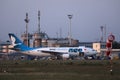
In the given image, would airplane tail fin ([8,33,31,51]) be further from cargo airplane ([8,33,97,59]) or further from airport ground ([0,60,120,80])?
airport ground ([0,60,120,80])

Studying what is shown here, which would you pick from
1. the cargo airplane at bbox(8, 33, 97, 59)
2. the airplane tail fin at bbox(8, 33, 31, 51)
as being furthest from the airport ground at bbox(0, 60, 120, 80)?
the airplane tail fin at bbox(8, 33, 31, 51)

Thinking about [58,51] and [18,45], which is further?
[18,45]

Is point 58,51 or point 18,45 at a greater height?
point 18,45

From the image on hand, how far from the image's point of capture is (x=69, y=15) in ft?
421

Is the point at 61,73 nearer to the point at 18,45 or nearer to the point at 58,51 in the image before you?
the point at 58,51

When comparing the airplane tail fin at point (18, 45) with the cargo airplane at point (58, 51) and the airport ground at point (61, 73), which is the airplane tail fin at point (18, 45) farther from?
the airport ground at point (61, 73)

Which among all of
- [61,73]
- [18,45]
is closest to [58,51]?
[18,45]

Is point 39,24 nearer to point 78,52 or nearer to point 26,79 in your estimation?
point 78,52

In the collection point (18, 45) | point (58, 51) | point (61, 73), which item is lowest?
point (61, 73)

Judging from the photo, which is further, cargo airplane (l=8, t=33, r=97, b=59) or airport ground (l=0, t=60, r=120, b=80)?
cargo airplane (l=8, t=33, r=97, b=59)

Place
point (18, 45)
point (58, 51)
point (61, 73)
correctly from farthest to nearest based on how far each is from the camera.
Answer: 1. point (18, 45)
2. point (58, 51)
3. point (61, 73)

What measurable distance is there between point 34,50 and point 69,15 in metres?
24.7

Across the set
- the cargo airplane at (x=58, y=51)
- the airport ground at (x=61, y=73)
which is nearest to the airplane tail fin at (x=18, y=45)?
the cargo airplane at (x=58, y=51)

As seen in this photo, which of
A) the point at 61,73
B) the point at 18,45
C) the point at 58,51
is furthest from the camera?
the point at 18,45
